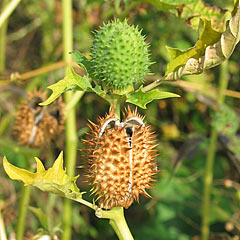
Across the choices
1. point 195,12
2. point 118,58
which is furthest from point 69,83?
point 195,12

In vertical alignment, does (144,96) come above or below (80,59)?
below

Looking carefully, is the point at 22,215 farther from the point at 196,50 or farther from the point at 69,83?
the point at 196,50

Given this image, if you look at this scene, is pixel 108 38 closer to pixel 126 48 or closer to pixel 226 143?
pixel 126 48

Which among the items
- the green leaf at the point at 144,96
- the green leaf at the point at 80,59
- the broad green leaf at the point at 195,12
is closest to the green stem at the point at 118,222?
the green leaf at the point at 144,96

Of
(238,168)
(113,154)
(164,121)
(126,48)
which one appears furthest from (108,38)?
(164,121)

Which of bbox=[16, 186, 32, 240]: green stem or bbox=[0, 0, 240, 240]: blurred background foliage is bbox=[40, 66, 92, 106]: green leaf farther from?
bbox=[0, 0, 240, 240]: blurred background foliage

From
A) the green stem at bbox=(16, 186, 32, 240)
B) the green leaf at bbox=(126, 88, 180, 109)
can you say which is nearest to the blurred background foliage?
the green stem at bbox=(16, 186, 32, 240)

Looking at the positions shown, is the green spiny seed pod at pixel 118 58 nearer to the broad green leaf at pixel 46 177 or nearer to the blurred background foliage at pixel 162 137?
the broad green leaf at pixel 46 177
